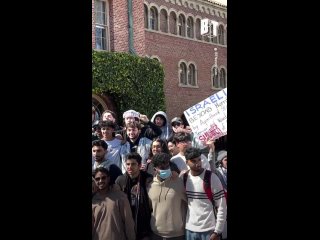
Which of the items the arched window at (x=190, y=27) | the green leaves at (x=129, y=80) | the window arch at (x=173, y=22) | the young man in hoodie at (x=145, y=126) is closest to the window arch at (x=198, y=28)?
the arched window at (x=190, y=27)

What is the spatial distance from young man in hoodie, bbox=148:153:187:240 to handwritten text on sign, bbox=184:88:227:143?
2.21 m

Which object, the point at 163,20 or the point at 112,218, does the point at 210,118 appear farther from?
the point at 163,20

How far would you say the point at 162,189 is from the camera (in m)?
4.57

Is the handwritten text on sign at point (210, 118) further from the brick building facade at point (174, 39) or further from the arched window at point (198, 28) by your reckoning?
the arched window at point (198, 28)

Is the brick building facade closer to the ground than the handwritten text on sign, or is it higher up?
higher up

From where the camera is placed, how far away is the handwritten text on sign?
6.71m

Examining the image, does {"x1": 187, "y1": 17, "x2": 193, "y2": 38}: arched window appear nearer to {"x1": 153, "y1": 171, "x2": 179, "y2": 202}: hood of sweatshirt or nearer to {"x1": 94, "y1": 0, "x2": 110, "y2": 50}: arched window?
{"x1": 94, "y1": 0, "x2": 110, "y2": 50}: arched window

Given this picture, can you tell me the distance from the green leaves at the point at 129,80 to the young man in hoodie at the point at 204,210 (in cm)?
1014

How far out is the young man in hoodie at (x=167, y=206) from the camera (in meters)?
4.49

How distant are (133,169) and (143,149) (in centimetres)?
94

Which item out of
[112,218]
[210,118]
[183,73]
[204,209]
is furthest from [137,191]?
[183,73]

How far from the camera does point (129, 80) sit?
50.9 feet

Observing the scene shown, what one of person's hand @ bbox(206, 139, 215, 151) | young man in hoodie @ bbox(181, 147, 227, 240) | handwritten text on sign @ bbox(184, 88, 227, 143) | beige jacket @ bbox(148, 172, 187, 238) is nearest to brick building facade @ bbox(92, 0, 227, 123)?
handwritten text on sign @ bbox(184, 88, 227, 143)

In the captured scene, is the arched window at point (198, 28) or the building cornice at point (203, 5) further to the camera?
the arched window at point (198, 28)
